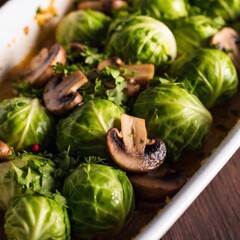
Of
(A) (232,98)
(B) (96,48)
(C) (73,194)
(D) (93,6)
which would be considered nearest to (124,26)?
(B) (96,48)

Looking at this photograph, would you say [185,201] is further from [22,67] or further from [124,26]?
[22,67]

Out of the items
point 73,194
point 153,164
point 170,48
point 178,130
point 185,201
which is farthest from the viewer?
point 170,48

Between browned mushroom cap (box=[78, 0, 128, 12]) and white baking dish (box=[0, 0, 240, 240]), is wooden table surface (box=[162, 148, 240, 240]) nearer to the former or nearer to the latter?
white baking dish (box=[0, 0, 240, 240])

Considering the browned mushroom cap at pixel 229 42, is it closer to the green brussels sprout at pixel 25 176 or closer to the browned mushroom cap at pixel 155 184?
the browned mushroom cap at pixel 155 184

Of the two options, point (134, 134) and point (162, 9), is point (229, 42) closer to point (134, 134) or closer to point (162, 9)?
point (162, 9)

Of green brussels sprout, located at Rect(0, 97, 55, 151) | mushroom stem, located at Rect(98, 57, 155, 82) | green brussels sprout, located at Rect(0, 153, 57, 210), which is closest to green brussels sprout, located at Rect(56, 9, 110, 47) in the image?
mushroom stem, located at Rect(98, 57, 155, 82)

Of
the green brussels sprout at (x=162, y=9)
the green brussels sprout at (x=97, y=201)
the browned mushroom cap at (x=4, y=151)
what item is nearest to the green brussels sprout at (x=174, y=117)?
the green brussels sprout at (x=97, y=201)
